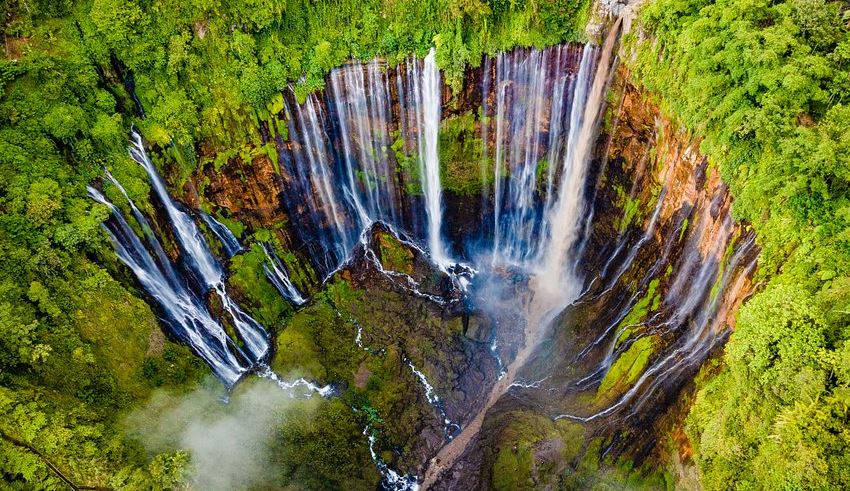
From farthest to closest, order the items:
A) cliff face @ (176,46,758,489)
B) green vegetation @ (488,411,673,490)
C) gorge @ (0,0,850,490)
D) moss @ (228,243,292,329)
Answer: moss @ (228,243,292,329), green vegetation @ (488,411,673,490), cliff face @ (176,46,758,489), gorge @ (0,0,850,490)

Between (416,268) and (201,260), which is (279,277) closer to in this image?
(201,260)

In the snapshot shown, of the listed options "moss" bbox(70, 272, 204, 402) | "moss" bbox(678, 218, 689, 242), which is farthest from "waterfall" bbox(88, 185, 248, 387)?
"moss" bbox(678, 218, 689, 242)

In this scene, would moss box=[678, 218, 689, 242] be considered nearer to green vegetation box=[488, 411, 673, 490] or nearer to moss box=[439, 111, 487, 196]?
green vegetation box=[488, 411, 673, 490]

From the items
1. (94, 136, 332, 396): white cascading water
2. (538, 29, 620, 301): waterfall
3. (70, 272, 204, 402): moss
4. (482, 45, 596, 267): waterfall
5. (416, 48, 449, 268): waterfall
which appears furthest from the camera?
(416, 48, 449, 268): waterfall

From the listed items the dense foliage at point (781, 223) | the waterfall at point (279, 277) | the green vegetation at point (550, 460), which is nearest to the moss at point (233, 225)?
the waterfall at point (279, 277)

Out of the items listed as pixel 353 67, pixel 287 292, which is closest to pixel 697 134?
pixel 353 67

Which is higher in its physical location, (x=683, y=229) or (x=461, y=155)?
(x=683, y=229)

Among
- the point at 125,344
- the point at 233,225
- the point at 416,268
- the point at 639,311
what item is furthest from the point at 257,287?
the point at 639,311

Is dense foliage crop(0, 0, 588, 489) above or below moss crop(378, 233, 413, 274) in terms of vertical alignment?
above

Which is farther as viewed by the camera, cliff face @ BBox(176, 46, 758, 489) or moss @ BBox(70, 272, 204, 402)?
moss @ BBox(70, 272, 204, 402)
